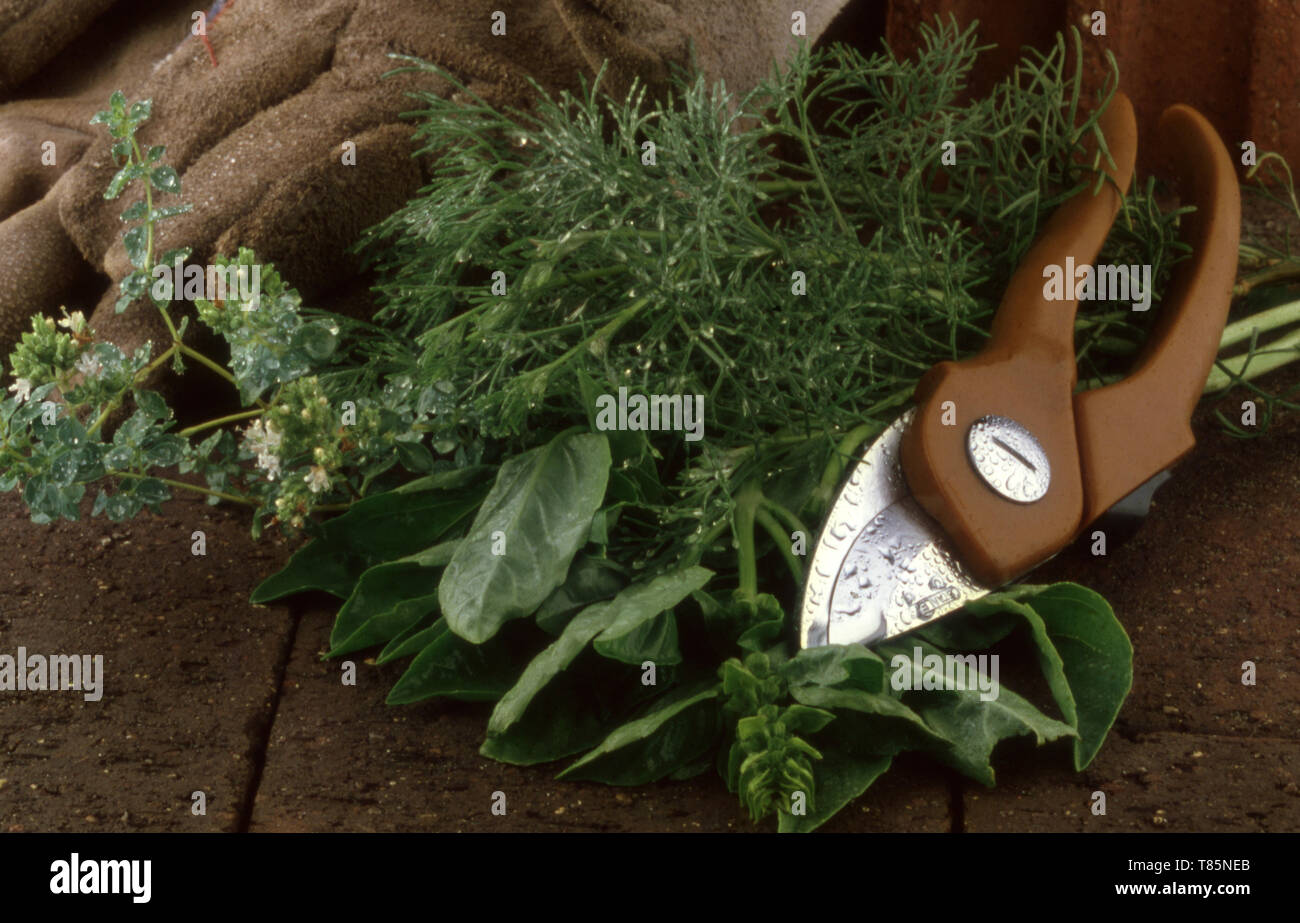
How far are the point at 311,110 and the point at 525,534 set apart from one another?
619 mm

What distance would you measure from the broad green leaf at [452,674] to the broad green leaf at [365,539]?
0.15 m

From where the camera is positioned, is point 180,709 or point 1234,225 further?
point 1234,225

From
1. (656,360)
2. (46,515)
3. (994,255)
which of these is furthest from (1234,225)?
(46,515)

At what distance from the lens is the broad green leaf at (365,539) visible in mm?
1083

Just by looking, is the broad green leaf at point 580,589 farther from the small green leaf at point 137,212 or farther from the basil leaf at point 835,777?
the small green leaf at point 137,212

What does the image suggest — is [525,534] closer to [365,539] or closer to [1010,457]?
[365,539]

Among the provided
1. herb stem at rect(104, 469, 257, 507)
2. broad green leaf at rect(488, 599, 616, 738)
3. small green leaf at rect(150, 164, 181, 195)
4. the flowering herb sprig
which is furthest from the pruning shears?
small green leaf at rect(150, 164, 181, 195)

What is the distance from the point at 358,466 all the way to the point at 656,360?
0.99 ft

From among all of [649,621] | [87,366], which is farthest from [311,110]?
[649,621]

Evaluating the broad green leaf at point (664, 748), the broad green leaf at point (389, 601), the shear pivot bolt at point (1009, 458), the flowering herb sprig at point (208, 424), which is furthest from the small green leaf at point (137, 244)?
the shear pivot bolt at point (1009, 458)

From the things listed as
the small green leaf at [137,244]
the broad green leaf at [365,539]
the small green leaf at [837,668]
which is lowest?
the small green leaf at [837,668]

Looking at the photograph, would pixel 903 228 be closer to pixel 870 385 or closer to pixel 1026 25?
pixel 870 385

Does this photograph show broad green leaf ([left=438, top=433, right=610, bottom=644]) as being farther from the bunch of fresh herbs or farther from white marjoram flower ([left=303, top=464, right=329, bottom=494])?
white marjoram flower ([left=303, top=464, right=329, bottom=494])

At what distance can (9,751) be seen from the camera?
94cm
